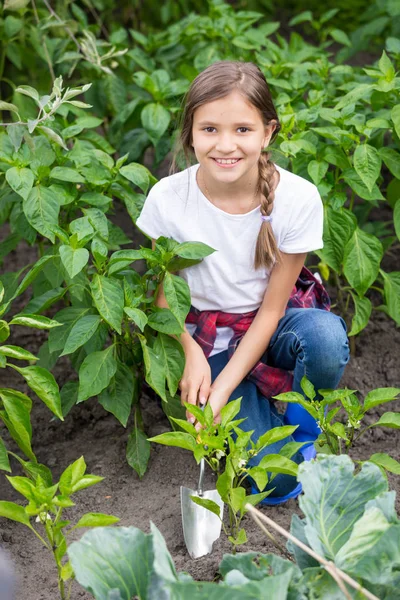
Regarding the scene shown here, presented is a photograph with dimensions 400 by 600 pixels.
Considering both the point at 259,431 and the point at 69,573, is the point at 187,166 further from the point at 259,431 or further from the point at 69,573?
the point at 69,573

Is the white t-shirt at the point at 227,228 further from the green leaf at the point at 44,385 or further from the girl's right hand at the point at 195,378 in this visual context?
the green leaf at the point at 44,385

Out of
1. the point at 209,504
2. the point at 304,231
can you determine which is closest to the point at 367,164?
the point at 304,231

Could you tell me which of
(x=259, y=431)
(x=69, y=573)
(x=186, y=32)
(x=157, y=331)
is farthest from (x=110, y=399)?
(x=186, y=32)

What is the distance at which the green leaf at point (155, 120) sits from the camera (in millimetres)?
3027

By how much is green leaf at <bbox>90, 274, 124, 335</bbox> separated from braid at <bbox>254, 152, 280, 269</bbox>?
0.44 m

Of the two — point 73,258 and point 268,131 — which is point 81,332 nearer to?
point 73,258

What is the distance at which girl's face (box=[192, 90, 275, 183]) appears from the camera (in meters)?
2.32

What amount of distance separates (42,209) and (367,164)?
968mm

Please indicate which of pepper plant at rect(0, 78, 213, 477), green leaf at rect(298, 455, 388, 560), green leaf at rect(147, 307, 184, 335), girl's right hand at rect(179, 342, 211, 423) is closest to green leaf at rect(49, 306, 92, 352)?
pepper plant at rect(0, 78, 213, 477)

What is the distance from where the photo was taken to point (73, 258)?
2219mm

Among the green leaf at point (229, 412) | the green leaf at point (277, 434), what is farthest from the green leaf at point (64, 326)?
the green leaf at point (277, 434)

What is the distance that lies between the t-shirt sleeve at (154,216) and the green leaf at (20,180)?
0.33m

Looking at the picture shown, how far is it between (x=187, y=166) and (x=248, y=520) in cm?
104

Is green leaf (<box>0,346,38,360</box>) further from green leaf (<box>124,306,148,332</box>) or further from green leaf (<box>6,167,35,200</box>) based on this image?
green leaf (<box>6,167,35,200</box>)
